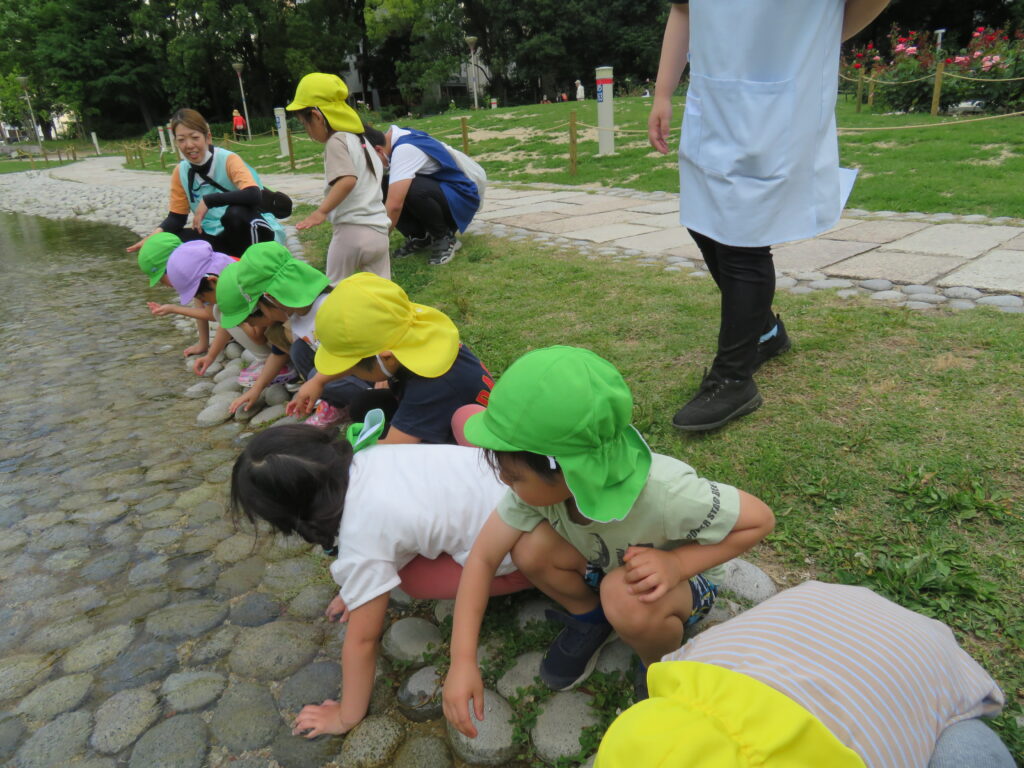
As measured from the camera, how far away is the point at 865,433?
219cm

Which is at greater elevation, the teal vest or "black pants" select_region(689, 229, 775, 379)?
the teal vest

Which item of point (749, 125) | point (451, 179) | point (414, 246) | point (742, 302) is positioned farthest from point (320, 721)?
point (414, 246)

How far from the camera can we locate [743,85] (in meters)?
2.06

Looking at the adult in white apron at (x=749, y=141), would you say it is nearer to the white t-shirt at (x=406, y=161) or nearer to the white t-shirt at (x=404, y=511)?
the white t-shirt at (x=404, y=511)

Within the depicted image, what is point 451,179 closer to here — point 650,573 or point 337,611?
point 337,611

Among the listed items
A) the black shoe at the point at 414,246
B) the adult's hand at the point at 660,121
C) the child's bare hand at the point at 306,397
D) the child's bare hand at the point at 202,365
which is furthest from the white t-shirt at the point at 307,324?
the black shoe at the point at 414,246

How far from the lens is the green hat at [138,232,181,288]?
3656mm

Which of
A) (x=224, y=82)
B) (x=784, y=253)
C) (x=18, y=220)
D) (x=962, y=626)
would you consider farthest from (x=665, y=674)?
(x=224, y=82)

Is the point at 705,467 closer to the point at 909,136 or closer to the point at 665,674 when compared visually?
the point at 665,674

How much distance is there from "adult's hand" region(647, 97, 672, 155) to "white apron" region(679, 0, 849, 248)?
14 cm

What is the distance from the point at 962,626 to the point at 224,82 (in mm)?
38940

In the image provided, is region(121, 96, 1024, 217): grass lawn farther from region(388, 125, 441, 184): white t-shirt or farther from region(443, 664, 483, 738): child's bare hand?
region(443, 664, 483, 738): child's bare hand

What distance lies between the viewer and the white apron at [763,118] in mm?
1998

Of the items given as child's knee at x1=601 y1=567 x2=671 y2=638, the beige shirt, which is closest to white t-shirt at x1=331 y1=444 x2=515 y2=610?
child's knee at x1=601 y1=567 x2=671 y2=638
